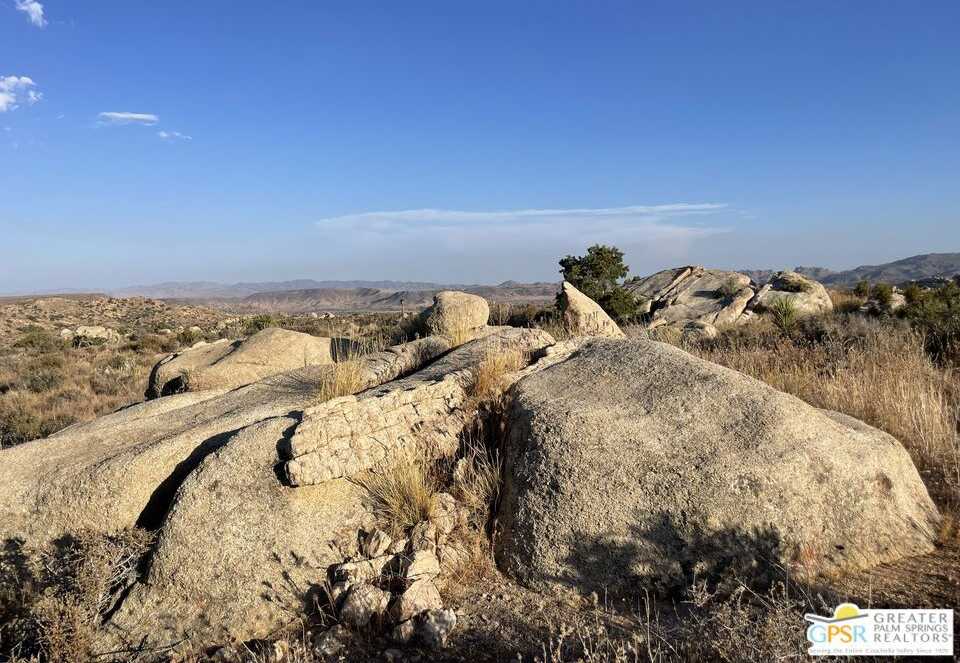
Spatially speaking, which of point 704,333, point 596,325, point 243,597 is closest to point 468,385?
point 243,597

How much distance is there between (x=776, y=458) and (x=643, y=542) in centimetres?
103

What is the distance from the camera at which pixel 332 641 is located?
3148 millimetres

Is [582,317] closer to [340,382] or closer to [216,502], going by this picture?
[340,382]

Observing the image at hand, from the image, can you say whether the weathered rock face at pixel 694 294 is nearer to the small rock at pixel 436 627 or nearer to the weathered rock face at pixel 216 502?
the weathered rock face at pixel 216 502

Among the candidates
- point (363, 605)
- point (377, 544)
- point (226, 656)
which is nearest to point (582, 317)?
point (377, 544)

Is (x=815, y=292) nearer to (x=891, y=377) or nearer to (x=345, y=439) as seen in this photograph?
(x=891, y=377)

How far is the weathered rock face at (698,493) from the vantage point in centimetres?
346

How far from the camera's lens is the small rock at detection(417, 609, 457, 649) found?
3092 millimetres

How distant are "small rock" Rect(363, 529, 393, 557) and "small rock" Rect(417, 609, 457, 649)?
0.60 metres

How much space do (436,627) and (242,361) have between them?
18.9 ft

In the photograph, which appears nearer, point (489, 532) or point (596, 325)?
point (489, 532)

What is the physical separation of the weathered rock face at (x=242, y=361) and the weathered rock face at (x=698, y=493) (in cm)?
430

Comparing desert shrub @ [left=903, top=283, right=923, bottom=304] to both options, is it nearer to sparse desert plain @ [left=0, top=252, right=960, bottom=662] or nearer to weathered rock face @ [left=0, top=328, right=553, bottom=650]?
sparse desert plain @ [left=0, top=252, right=960, bottom=662]

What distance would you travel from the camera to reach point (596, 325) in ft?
35.7
